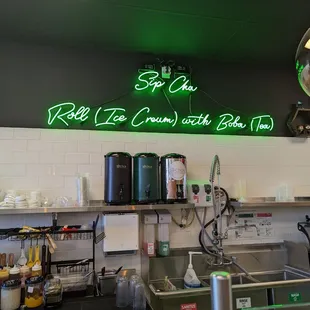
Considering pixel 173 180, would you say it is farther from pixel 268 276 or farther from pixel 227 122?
pixel 268 276

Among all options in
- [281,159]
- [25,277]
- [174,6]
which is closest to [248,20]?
[174,6]

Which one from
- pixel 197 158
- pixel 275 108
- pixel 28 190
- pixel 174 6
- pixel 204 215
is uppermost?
pixel 174 6

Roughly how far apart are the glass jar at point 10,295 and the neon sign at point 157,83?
6.45 ft

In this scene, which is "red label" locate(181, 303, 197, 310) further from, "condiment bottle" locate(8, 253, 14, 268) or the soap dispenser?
"condiment bottle" locate(8, 253, 14, 268)

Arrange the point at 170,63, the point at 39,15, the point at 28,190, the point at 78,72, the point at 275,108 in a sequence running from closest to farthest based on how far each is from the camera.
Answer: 1. the point at 39,15
2. the point at 28,190
3. the point at 78,72
4. the point at 170,63
5. the point at 275,108

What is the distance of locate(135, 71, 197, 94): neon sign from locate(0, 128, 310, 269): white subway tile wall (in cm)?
48

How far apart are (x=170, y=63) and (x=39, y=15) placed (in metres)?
1.28

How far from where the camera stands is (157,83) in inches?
114

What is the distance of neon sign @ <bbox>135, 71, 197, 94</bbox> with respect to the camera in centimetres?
286

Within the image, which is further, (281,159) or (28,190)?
(281,159)

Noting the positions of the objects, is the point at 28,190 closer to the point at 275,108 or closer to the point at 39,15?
the point at 39,15

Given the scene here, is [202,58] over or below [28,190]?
over

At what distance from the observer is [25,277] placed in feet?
6.88

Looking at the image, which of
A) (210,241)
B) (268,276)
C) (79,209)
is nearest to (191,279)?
(210,241)
